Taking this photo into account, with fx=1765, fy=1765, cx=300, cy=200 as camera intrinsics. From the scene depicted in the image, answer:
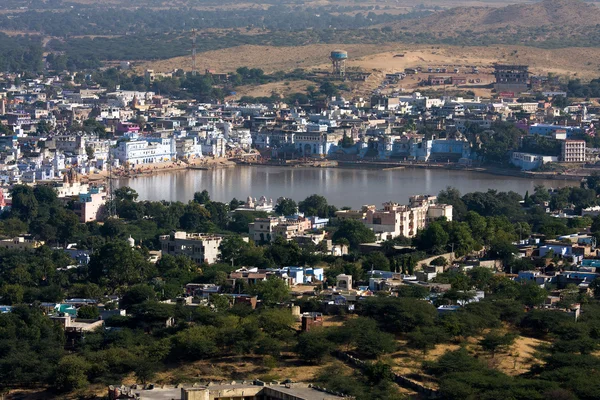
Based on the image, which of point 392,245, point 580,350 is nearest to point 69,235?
point 392,245

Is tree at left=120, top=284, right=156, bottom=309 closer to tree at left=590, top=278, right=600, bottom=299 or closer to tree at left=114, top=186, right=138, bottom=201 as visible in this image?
tree at left=590, top=278, right=600, bottom=299

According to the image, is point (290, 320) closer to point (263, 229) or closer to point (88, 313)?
point (88, 313)

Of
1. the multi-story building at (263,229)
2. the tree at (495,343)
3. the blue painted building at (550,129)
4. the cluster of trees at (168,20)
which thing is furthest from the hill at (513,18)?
the tree at (495,343)

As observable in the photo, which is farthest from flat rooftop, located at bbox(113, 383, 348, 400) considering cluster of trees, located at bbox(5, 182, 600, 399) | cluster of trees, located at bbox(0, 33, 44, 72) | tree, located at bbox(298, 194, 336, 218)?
cluster of trees, located at bbox(0, 33, 44, 72)

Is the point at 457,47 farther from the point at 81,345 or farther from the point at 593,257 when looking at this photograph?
the point at 81,345

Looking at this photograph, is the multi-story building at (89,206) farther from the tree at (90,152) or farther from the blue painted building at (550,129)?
the blue painted building at (550,129)

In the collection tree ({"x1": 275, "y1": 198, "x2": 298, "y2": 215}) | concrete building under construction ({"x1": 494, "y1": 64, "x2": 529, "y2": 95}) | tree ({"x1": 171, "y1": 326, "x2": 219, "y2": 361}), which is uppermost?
concrete building under construction ({"x1": 494, "y1": 64, "x2": 529, "y2": 95})
